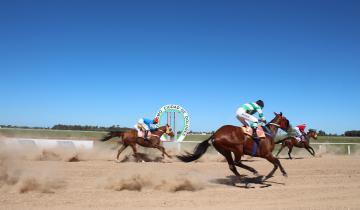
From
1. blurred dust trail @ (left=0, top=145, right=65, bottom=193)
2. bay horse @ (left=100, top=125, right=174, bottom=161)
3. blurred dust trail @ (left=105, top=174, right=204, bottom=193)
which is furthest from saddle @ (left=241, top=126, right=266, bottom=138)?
bay horse @ (left=100, top=125, right=174, bottom=161)

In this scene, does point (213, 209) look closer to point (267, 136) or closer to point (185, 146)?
point (267, 136)

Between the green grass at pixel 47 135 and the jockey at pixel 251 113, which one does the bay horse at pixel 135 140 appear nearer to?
the jockey at pixel 251 113

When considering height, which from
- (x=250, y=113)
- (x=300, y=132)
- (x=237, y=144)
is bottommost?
(x=237, y=144)

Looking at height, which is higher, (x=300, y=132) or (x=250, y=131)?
(x=300, y=132)

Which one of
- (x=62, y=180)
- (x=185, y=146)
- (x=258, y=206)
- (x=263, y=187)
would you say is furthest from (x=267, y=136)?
(x=185, y=146)

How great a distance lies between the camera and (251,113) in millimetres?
10164

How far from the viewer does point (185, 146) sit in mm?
21031

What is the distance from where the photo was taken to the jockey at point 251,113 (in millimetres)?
9742

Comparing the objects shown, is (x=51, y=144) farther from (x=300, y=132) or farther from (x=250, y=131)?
(x=300, y=132)

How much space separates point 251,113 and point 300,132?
11.5 metres

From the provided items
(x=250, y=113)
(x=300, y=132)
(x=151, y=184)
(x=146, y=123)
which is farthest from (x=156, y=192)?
(x=300, y=132)

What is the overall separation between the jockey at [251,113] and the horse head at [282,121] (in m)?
0.71

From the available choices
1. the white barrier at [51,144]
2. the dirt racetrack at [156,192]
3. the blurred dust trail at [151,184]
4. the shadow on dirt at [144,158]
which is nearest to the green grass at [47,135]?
the white barrier at [51,144]

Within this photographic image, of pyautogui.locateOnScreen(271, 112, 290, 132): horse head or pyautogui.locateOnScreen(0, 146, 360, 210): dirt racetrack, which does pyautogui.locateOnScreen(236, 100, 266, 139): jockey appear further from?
pyautogui.locateOnScreen(0, 146, 360, 210): dirt racetrack
